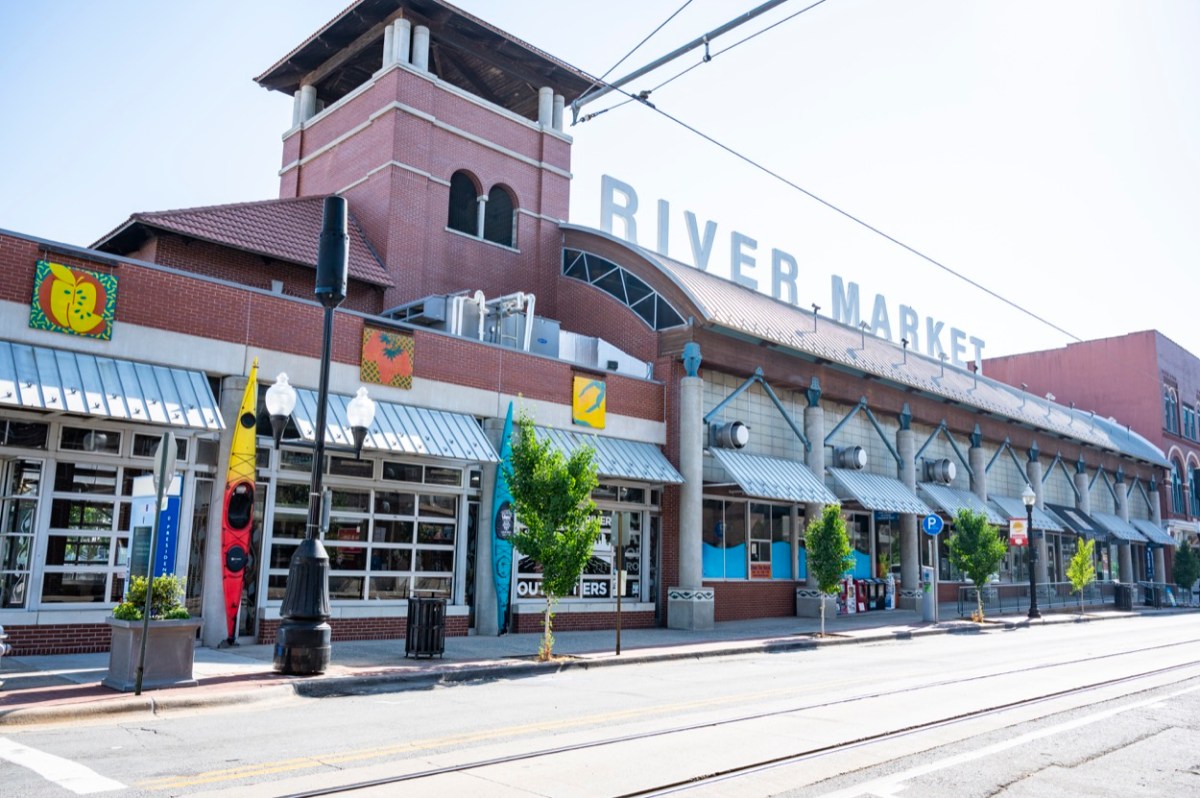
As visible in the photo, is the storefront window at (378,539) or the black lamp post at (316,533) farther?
the storefront window at (378,539)

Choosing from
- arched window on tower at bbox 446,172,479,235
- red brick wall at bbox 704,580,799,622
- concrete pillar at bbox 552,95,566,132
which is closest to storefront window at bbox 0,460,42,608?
arched window on tower at bbox 446,172,479,235

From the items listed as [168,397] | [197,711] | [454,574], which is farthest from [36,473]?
[454,574]

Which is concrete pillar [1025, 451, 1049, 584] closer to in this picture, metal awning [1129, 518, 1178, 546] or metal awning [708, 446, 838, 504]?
metal awning [1129, 518, 1178, 546]

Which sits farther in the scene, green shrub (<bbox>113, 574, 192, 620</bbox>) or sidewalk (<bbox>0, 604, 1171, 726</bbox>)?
green shrub (<bbox>113, 574, 192, 620</bbox>)

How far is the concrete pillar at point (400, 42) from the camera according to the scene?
25812 mm

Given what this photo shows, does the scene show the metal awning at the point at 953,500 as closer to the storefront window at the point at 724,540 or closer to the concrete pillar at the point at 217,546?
the storefront window at the point at 724,540

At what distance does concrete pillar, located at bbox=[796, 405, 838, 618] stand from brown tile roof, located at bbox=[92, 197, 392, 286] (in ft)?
42.9

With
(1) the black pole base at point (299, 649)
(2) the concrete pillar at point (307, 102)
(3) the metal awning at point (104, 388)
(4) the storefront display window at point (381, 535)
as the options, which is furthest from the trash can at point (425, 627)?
(2) the concrete pillar at point (307, 102)

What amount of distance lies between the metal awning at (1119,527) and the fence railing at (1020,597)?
3669 millimetres

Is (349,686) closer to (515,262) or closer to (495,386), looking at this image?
(495,386)

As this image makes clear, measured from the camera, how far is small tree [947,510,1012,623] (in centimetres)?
2967

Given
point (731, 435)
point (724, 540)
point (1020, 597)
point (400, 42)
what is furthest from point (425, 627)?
point (1020, 597)

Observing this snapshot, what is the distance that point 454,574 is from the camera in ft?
66.6

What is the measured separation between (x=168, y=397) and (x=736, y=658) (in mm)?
11170
